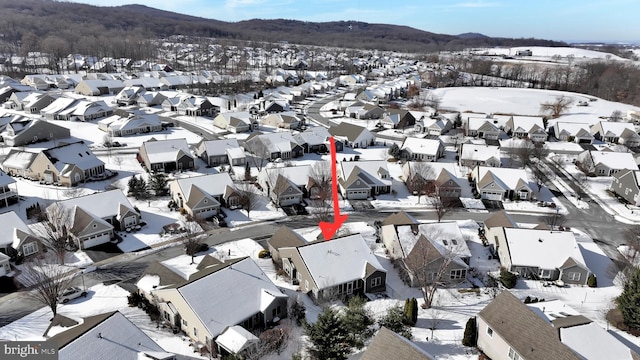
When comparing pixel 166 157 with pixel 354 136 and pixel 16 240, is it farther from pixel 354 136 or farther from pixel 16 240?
pixel 354 136

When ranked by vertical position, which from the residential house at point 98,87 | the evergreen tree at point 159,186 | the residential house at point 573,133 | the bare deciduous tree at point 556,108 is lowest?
the evergreen tree at point 159,186

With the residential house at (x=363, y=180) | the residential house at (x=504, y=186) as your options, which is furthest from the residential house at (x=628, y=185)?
the residential house at (x=363, y=180)

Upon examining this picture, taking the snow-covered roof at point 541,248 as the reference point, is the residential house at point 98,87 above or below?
above

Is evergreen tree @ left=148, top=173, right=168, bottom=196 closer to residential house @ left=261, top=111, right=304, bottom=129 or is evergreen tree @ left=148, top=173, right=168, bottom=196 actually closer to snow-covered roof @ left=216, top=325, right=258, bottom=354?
snow-covered roof @ left=216, top=325, right=258, bottom=354

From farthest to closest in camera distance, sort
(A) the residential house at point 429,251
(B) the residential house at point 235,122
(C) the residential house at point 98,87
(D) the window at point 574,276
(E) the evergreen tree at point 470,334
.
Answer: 1. (C) the residential house at point 98,87
2. (B) the residential house at point 235,122
3. (D) the window at point 574,276
4. (A) the residential house at point 429,251
5. (E) the evergreen tree at point 470,334

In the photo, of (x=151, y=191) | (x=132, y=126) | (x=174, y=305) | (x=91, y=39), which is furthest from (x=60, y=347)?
(x=91, y=39)

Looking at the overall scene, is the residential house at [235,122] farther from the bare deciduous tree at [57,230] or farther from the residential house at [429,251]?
the residential house at [429,251]
